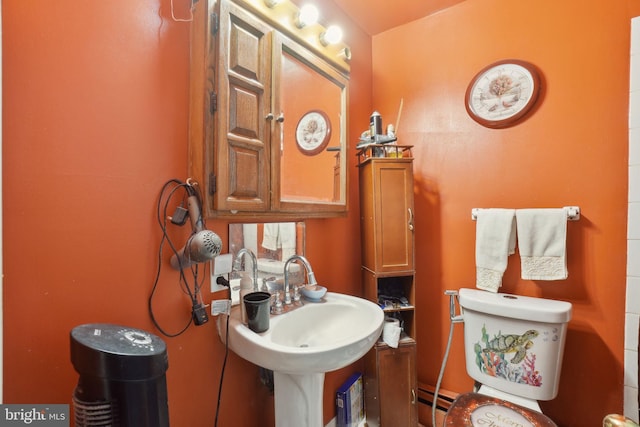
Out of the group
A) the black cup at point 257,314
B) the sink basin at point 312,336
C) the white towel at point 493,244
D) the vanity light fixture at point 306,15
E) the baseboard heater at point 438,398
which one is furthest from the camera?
the baseboard heater at point 438,398

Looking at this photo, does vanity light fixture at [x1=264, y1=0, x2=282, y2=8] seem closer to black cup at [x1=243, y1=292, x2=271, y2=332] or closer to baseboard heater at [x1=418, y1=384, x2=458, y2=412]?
black cup at [x1=243, y1=292, x2=271, y2=332]

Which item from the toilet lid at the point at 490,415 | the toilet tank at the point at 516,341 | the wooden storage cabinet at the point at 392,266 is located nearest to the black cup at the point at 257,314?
the wooden storage cabinet at the point at 392,266

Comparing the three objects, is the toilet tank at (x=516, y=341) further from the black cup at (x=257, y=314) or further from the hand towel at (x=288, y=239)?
the black cup at (x=257, y=314)

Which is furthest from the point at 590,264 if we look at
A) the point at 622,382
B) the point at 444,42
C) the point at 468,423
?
the point at 444,42

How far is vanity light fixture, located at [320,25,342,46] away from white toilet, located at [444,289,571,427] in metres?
1.41

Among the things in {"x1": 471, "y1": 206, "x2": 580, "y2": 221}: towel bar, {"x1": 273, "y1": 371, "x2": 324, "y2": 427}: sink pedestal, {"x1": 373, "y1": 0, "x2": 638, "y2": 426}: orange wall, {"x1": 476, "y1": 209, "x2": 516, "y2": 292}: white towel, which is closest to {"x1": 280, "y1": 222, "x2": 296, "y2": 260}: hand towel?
{"x1": 273, "y1": 371, "x2": 324, "y2": 427}: sink pedestal

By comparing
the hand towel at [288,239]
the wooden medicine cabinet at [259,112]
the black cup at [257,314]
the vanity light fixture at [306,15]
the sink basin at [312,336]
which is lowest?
the sink basin at [312,336]

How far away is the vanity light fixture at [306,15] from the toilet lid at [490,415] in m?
1.69

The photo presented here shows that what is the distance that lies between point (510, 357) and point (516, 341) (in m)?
0.08

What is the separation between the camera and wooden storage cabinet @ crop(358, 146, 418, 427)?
53.8 inches

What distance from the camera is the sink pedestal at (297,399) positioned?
0.95m

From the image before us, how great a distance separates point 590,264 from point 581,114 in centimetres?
71

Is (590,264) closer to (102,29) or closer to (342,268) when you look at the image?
(342,268)

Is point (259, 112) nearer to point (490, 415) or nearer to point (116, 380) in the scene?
point (116, 380)
